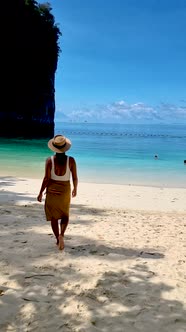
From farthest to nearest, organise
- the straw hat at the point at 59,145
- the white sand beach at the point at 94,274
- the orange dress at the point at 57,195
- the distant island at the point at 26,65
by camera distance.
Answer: the distant island at the point at 26,65
the orange dress at the point at 57,195
the straw hat at the point at 59,145
the white sand beach at the point at 94,274

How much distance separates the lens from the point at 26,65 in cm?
5672

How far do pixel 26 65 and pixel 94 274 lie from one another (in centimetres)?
5614

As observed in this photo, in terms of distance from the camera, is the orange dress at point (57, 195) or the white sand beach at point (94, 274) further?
the orange dress at point (57, 195)

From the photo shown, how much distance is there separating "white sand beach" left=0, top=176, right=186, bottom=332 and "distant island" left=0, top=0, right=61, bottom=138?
162 ft

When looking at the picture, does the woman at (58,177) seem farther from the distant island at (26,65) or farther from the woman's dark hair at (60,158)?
the distant island at (26,65)

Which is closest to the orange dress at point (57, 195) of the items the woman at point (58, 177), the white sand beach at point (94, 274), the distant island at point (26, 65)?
the woman at point (58, 177)

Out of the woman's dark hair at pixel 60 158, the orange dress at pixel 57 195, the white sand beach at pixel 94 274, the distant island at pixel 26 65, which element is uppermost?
the distant island at pixel 26 65

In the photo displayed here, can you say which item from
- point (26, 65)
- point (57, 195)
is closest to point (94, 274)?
point (57, 195)

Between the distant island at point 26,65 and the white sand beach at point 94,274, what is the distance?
49.4 meters

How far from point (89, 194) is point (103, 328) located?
9038 millimetres

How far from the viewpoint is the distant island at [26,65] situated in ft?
175

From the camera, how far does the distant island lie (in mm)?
53219

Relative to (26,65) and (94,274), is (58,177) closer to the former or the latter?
(94,274)

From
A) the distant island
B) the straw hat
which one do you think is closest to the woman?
the straw hat
